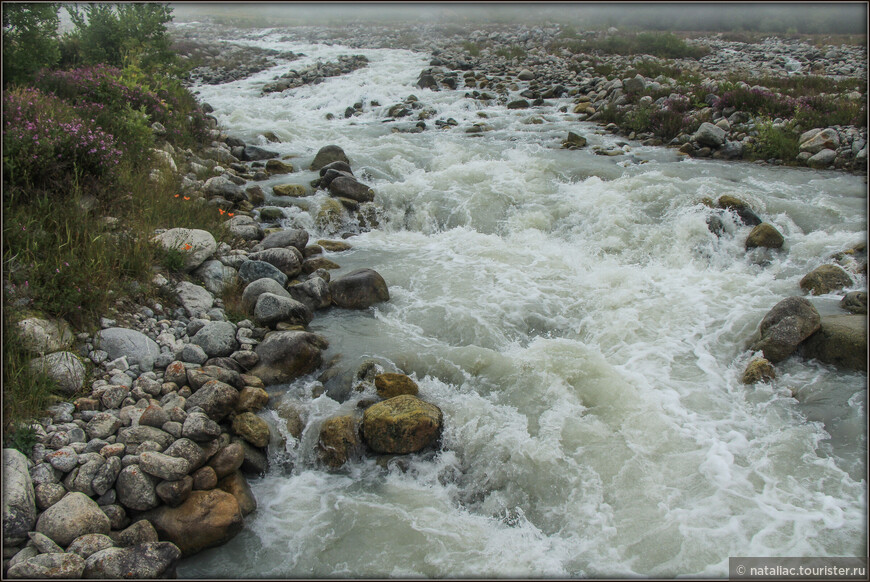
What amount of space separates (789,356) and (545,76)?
69.1 ft

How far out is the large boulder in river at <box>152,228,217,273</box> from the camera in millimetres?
6992

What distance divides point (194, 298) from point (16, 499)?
10.8 feet

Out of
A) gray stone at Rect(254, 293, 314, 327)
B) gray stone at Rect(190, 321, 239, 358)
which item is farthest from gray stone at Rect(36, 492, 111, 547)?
gray stone at Rect(254, 293, 314, 327)

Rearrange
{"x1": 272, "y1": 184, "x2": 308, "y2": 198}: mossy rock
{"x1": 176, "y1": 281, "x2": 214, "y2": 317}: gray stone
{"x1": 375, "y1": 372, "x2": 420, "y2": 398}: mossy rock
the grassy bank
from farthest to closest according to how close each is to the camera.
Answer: {"x1": 272, "y1": 184, "x2": 308, "y2": 198}: mossy rock
{"x1": 176, "y1": 281, "x2": 214, "y2": 317}: gray stone
{"x1": 375, "y1": 372, "x2": 420, "y2": 398}: mossy rock
the grassy bank

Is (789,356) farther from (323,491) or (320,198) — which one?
(320,198)

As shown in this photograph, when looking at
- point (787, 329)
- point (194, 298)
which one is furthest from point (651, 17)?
point (194, 298)

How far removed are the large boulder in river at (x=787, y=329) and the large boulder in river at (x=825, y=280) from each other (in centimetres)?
159

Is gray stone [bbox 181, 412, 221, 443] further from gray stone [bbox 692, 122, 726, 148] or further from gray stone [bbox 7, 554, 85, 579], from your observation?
gray stone [bbox 692, 122, 726, 148]

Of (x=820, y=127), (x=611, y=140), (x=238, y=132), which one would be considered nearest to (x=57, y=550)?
(x=238, y=132)

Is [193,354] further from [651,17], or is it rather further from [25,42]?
Answer: [651,17]

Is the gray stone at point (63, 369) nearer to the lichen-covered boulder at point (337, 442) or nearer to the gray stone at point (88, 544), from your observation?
the gray stone at point (88, 544)

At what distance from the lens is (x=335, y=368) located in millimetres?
6262

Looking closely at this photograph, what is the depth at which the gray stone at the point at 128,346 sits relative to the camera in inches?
203

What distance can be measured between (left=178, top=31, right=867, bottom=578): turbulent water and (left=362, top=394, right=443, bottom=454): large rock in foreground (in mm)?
190
